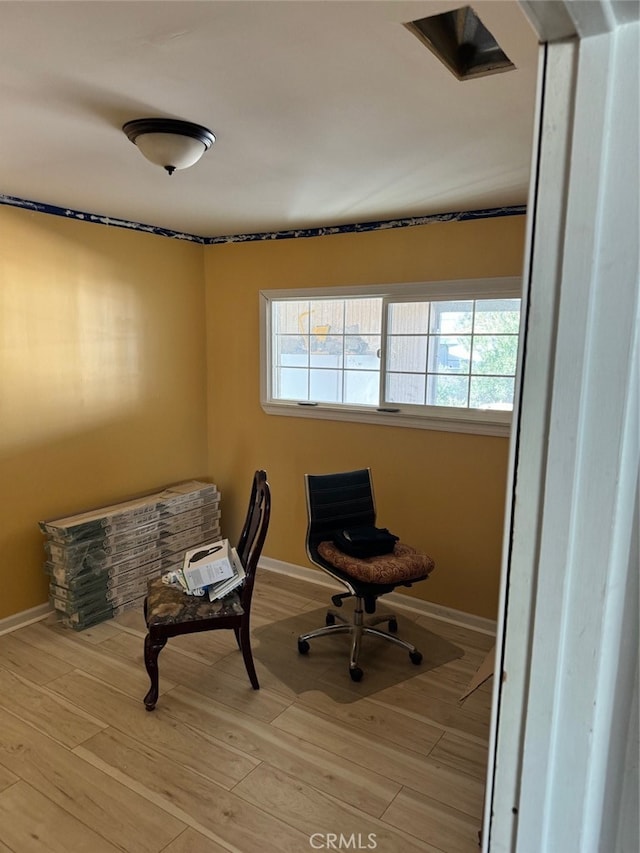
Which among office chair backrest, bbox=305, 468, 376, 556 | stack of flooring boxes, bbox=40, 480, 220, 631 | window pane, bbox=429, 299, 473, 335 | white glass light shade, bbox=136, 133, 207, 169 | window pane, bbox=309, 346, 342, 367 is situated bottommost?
stack of flooring boxes, bbox=40, 480, 220, 631

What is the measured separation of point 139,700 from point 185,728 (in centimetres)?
32

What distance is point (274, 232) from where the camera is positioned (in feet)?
12.5

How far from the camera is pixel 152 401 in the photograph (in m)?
3.93

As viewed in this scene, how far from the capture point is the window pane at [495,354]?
3.12 metres

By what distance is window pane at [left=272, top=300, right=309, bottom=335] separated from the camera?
3889 mm

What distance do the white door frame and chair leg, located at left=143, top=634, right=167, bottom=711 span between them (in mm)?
2064

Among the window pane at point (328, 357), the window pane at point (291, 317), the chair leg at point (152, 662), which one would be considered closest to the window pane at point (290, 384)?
the window pane at point (328, 357)

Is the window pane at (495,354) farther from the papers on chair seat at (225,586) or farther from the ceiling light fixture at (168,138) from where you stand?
the ceiling light fixture at (168,138)

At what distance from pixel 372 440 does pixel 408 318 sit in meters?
0.81

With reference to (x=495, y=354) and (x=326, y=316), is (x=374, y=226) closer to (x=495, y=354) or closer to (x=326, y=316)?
(x=326, y=316)

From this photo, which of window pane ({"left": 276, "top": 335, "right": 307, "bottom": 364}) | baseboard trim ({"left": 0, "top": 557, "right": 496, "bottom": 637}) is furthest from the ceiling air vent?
baseboard trim ({"left": 0, "top": 557, "right": 496, "bottom": 637})

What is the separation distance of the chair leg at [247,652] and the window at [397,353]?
1.55 m

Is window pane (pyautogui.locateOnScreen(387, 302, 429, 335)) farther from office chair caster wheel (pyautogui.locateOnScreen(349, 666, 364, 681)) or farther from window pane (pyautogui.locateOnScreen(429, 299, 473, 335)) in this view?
office chair caster wheel (pyautogui.locateOnScreen(349, 666, 364, 681))

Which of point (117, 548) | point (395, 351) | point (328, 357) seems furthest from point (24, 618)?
point (395, 351)
